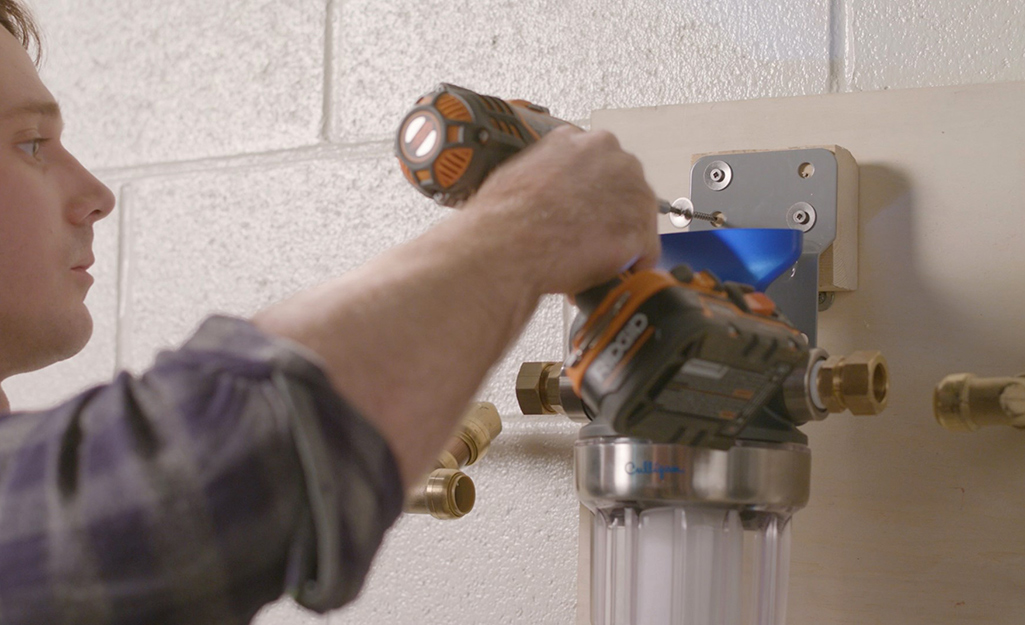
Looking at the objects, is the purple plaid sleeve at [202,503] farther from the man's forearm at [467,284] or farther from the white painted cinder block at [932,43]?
the white painted cinder block at [932,43]

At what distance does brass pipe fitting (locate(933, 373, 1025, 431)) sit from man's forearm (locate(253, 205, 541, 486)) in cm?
24

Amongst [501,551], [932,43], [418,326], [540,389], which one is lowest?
[501,551]

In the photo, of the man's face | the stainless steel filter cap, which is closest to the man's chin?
the man's face

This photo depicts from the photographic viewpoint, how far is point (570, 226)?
1.39 ft

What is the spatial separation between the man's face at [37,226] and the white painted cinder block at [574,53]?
0.24 metres

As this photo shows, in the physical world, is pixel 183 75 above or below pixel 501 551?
above

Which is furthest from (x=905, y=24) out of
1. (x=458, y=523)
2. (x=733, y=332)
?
(x=458, y=523)

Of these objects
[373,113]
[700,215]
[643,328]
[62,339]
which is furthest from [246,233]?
[643,328]

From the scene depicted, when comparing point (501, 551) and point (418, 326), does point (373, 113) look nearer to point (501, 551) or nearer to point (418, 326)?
point (501, 551)

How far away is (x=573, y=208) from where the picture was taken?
0.43m

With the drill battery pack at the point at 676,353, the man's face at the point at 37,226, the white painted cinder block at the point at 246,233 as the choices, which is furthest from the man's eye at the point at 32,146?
the drill battery pack at the point at 676,353

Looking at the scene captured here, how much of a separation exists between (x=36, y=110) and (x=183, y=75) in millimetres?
304

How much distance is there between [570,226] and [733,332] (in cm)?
8

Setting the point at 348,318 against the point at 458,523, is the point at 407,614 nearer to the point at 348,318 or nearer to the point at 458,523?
the point at 458,523
